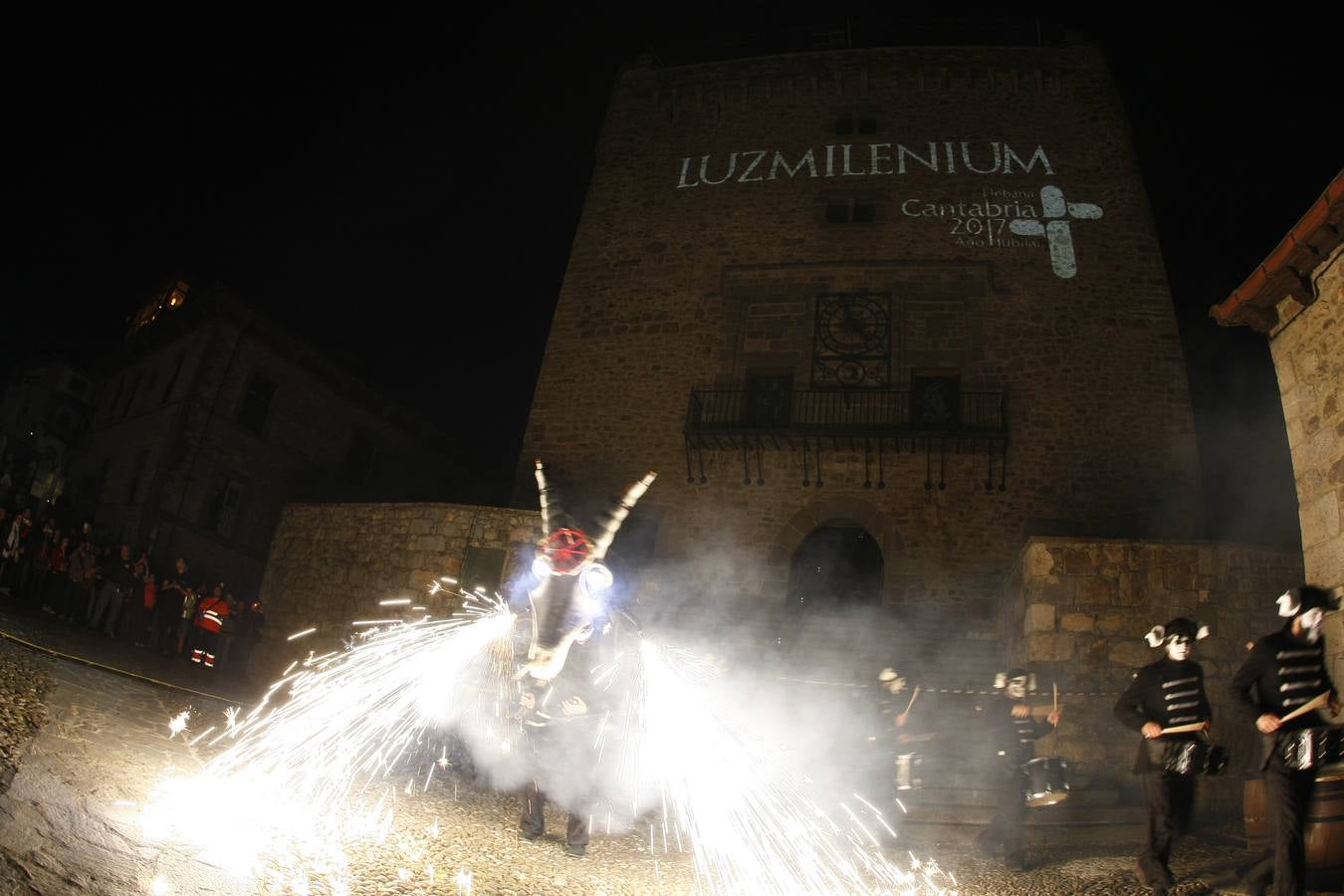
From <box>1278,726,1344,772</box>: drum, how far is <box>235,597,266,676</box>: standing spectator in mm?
12962

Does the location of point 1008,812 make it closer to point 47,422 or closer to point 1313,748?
point 1313,748

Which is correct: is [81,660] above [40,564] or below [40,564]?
below

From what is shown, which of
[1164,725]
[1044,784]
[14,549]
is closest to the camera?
[1164,725]

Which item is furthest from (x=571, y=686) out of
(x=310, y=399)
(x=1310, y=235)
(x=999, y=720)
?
(x=310, y=399)

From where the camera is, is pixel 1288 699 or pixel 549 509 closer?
pixel 1288 699

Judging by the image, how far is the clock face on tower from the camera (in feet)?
44.6

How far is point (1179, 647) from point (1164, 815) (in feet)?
3.26

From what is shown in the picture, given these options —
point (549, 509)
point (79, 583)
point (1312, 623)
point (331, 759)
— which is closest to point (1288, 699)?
point (1312, 623)

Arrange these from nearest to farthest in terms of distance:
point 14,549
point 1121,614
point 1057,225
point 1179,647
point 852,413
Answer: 1. point 1179,647
2. point 1121,614
3. point 14,549
4. point 852,413
5. point 1057,225

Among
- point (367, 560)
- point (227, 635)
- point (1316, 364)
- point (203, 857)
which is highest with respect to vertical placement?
point (1316, 364)

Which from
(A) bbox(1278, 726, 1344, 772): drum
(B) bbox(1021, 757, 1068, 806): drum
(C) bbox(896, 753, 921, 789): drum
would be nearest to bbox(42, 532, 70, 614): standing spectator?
(C) bbox(896, 753, 921, 789): drum

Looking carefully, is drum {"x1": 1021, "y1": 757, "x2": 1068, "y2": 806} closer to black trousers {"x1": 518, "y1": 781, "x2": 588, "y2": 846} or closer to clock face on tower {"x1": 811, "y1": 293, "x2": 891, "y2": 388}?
black trousers {"x1": 518, "y1": 781, "x2": 588, "y2": 846}

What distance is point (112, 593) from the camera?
1097 centimetres

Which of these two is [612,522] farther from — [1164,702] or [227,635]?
[227,635]
